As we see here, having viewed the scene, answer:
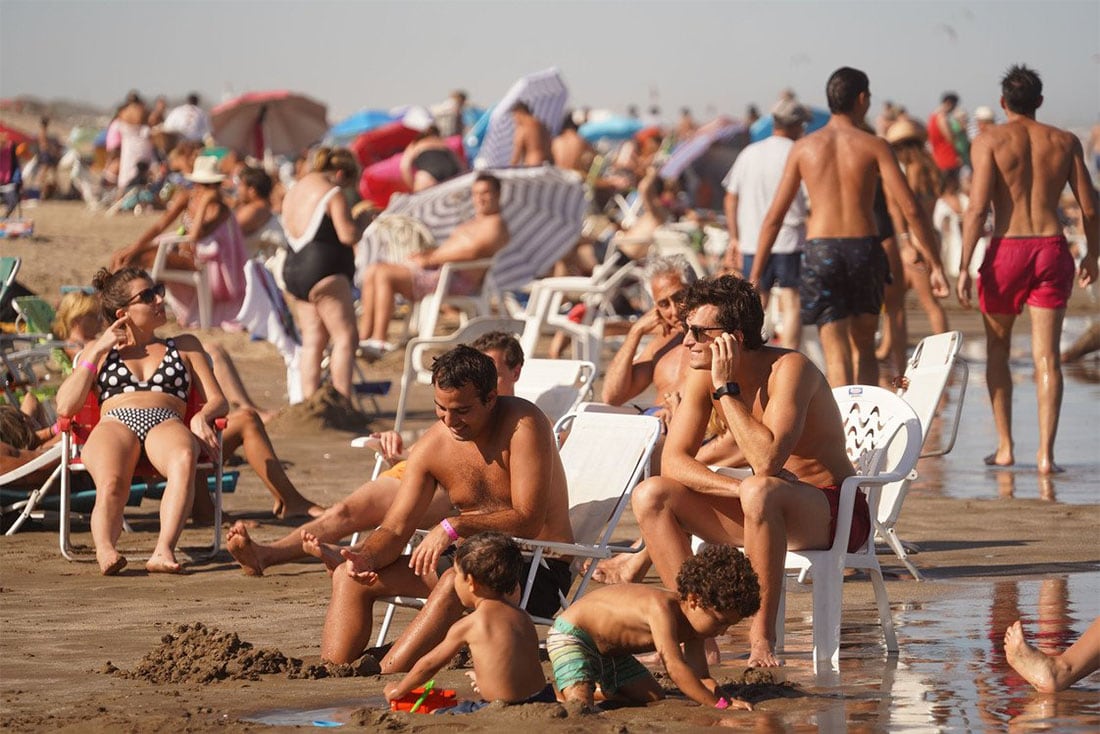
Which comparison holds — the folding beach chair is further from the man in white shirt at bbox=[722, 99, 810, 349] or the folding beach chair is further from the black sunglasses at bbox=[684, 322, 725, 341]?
the man in white shirt at bbox=[722, 99, 810, 349]

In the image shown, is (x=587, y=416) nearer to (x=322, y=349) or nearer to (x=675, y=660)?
(x=675, y=660)

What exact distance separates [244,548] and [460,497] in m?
1.11

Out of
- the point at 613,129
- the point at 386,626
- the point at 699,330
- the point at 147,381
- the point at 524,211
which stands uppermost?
the point at 699,330

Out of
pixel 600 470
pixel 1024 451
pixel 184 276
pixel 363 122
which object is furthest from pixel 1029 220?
pixel 363 122

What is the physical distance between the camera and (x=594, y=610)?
186 inches

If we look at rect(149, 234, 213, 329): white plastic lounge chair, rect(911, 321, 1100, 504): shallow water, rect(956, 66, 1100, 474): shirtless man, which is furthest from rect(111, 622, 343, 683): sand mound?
rect(149, 234, 213, 329): white plastic lounge chair

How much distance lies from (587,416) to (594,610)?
149cm

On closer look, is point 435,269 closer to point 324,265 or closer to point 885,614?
point 324,265

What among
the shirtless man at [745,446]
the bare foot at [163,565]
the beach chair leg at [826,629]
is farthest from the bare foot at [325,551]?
the bare foot at [163,565]

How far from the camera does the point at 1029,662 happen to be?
186 inches

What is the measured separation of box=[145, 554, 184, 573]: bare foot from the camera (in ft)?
22.7

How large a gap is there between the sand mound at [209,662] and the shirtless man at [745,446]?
1.11 meters

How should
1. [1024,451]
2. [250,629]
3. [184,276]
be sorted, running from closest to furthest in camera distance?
[250,629]
[1024,451]
[184,276]

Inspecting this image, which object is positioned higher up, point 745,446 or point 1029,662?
point 745,446
